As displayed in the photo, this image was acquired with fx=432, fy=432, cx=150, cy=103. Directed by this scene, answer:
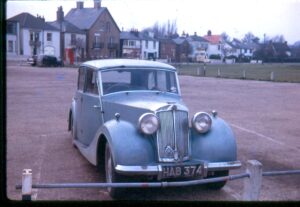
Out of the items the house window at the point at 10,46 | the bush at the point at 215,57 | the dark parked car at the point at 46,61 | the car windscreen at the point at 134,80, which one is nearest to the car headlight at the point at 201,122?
the car windscreen at the point at 134,80

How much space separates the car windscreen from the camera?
6422 millimetres

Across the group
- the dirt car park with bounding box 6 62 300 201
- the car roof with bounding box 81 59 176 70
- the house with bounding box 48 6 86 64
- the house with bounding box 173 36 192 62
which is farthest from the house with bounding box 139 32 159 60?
the car roof with bounding box 81 59 176 70

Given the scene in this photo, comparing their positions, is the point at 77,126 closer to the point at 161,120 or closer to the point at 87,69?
the point at 87,69

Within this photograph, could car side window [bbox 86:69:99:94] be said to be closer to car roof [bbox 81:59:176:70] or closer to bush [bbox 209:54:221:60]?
car roof [bbox 81:59:176:70]

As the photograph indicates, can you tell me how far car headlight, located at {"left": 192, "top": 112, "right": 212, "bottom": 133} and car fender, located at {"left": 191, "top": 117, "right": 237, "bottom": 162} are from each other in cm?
8

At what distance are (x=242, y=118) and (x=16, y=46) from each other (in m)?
35.7

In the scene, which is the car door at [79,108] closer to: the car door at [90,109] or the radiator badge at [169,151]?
the car door at [90,109]

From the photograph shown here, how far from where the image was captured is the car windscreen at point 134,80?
253 inches

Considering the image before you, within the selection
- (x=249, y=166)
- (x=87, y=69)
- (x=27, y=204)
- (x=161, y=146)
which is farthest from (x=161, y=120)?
(x=87, y=69)

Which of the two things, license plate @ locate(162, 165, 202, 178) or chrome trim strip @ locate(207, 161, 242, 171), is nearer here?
license plate @ locate(162, 165, 202, 178)

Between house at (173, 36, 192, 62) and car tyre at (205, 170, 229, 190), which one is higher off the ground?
house at (173, 36, 192, 62)

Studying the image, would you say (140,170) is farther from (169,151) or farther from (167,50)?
(167,50)

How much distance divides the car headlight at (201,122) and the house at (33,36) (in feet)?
129

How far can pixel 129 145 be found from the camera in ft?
16.7
